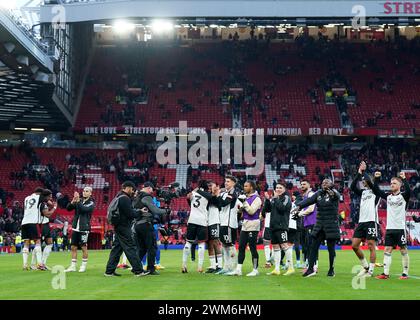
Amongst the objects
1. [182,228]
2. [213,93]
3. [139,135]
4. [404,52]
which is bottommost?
[182,228]

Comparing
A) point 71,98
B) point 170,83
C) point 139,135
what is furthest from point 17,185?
point 170,83

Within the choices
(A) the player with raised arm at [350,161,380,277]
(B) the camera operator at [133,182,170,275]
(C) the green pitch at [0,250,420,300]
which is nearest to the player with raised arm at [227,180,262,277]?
(C) the green pitch at [0,250,420,300]

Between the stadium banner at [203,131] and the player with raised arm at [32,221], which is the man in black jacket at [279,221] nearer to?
the player with raised arm at [32,221]

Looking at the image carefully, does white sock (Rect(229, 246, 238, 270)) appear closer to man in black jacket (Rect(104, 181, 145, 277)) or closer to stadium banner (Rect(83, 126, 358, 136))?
man in black jacket (Rect(104, 181, 145, 277))

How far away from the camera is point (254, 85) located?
6431cm

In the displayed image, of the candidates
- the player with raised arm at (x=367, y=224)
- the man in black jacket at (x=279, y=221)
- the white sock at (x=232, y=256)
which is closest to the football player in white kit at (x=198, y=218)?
the white sock at (x=232, y=256)

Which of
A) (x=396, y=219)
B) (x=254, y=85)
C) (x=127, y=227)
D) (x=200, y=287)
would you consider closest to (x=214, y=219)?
(x=127, y=227)

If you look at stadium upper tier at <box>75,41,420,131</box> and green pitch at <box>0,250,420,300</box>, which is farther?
stadium upper tier at <box>75,41,420,131</box>

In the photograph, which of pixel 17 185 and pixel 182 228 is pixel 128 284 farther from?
pixel 17 185

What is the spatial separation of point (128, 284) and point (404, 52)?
5870 cm

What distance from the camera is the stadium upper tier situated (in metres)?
60.2

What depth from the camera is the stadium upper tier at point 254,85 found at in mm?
60188

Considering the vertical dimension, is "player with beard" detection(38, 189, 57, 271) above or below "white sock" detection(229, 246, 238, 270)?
above
